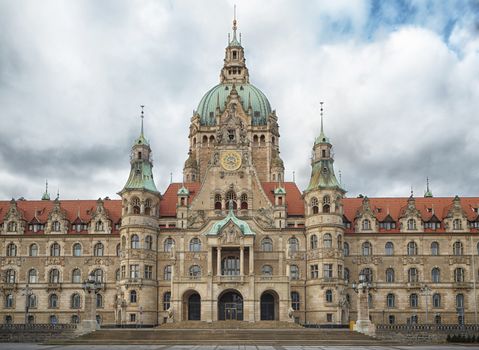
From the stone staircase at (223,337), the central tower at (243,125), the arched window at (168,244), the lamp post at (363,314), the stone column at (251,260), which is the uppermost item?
the central tower at (243,125)

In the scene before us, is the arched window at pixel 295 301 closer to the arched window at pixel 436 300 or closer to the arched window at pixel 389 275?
the arched window at pixel 389 275

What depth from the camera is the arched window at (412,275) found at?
8575cm

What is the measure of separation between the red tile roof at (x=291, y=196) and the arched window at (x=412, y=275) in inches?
605

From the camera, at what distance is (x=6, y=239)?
88.9m

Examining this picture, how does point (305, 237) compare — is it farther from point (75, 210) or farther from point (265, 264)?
point (75, 210)

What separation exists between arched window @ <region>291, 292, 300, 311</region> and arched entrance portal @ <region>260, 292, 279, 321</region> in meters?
2.63

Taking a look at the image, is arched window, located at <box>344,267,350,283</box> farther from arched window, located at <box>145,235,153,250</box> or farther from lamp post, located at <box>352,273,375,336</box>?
arched window, located at <box>145,235,153,250</box>

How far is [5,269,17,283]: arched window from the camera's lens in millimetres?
87875

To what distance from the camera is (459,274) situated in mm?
86000

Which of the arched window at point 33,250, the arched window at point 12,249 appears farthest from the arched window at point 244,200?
the arched window at point 12,249

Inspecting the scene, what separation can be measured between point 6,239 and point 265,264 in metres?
34.0

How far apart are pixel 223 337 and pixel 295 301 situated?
23.2 m

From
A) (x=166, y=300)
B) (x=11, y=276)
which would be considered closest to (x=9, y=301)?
(x=11, y=276)

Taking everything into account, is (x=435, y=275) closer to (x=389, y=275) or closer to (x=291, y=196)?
(x=389, y=275)
